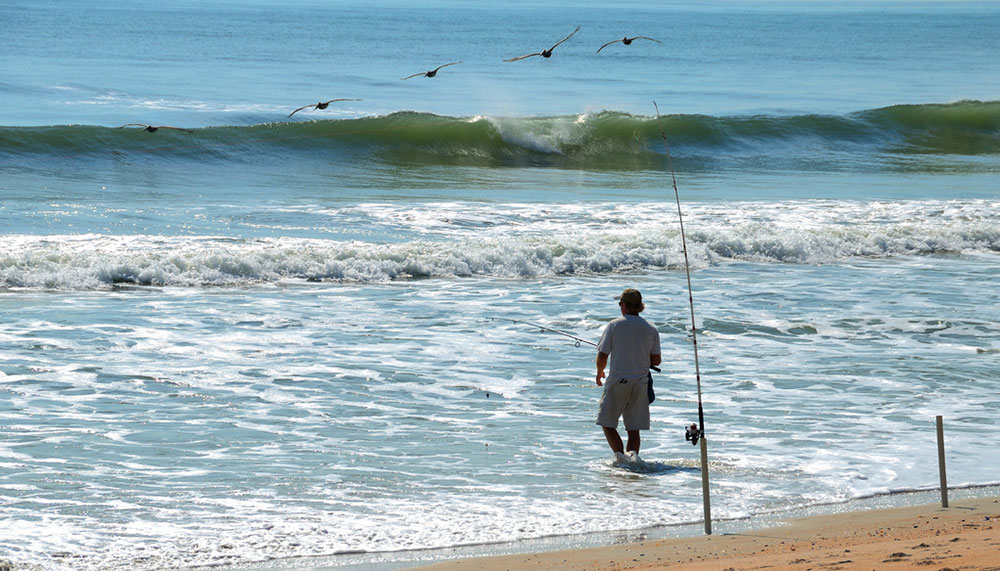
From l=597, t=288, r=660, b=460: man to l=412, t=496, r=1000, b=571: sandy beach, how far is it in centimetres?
143

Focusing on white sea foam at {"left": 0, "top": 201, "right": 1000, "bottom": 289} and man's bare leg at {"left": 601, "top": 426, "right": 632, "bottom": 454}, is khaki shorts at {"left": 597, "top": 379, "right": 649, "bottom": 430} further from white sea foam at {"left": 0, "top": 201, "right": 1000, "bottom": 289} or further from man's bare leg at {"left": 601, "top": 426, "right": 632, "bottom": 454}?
white sea foam at {"left": 0, "top": 201, "right": 1000, "bottom": 289}

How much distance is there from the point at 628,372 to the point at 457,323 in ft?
14.5

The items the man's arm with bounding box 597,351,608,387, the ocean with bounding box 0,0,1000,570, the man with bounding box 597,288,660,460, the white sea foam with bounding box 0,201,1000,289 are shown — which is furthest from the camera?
the white sea foam with bounding box 0,201,1000,289

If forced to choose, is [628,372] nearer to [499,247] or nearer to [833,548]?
[833,548]

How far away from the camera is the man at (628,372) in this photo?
7.61 m

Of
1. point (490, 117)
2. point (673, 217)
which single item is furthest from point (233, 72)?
point (673, 217)

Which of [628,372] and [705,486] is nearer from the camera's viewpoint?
[705,486]

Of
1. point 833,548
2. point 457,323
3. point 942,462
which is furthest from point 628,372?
point 457,323

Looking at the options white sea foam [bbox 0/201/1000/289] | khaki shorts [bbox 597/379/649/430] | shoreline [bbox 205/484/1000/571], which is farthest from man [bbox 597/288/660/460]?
white sea foam [bbox 0/201/1000/289]

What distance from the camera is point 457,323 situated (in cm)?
1188

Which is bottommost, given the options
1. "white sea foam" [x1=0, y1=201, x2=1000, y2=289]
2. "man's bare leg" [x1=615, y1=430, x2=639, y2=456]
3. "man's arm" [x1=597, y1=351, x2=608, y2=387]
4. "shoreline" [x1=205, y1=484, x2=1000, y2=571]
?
"shoreline" [x1=205, y1=484, x2=1000, y2=571]

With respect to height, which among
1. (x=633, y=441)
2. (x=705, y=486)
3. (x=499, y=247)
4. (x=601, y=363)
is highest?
(x=499, y=247)

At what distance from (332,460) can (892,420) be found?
149 inches

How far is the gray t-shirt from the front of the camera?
762cm
